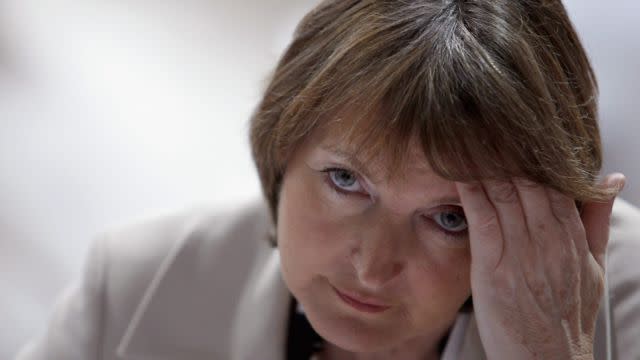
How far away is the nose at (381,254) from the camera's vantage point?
33.8 inches

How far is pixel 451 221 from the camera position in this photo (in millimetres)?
866

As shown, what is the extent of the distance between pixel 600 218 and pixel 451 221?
0.13m

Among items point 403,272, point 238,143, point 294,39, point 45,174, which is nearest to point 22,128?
point 45,174

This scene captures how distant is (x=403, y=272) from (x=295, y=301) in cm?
27

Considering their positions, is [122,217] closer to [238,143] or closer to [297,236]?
[238,143]

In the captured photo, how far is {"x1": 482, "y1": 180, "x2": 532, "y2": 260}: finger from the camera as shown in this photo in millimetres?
816

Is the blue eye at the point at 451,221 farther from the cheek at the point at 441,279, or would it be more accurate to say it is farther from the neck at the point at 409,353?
the neck at the point at 409,353

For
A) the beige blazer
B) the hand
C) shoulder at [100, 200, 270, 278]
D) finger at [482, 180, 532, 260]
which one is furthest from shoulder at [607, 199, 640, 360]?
shoulder at [100, 200, 270, 278]

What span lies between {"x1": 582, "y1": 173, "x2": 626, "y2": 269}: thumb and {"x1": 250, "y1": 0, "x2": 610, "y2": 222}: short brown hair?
18 millimetres

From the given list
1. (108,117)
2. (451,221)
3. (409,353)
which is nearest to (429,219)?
(451,221)

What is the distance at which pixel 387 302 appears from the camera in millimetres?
888

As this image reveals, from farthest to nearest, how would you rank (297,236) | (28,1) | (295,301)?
(28,1)
(295,301)
(297,236)

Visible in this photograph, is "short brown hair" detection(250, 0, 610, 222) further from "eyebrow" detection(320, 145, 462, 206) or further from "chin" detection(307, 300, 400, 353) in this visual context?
"chin" detection(307, 300, 400, 353)

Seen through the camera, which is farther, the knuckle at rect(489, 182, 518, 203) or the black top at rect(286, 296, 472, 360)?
the black top at rect(286, 296, 472, 360)
